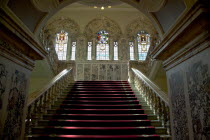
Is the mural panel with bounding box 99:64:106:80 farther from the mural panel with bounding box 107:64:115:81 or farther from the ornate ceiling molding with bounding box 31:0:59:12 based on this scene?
the ornate ceiling molding with bounding box 31:0:59:12

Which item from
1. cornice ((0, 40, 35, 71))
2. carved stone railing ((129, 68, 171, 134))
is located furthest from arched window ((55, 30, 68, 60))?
cornice ((0, 40, 35, 71))

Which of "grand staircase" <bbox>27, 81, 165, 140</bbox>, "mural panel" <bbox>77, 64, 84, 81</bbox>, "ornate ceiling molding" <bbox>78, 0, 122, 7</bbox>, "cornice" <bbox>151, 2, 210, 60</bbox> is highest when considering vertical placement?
"ornate ceiling molding" <bbox>78, 0, 122, 7</bbox>

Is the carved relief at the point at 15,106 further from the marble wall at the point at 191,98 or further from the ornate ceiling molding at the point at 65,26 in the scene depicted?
the ornate ceiling molding at the point at 65,26

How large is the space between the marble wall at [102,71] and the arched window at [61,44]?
74.5 inches

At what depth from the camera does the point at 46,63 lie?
26.2 ft

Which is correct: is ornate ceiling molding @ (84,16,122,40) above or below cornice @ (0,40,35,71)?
above

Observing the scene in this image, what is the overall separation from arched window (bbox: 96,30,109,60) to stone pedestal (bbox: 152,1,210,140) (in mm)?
9737

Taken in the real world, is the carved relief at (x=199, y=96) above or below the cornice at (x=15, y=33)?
below

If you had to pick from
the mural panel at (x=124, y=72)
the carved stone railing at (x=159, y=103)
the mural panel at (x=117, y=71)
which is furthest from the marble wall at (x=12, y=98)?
the mural panel at (x=124, y=72)

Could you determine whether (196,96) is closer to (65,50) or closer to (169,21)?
(169,21)

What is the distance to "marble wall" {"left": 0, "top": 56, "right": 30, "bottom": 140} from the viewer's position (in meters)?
2.34

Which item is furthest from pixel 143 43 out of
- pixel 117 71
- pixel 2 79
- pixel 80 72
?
pixel 2 79

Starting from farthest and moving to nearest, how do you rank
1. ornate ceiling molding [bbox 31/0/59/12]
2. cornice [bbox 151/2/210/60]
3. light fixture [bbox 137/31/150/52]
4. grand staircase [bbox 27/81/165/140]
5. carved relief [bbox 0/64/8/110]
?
light fixture [bbox 137/31/150/52], grand staircase [bbox 27/81/165/140], ornate ceiling molding [bbox 31/0/59/12], carved relief [bbox 0/64/8/110], cornice [bbox 151/2/210/60]

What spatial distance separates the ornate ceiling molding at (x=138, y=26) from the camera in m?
12.9
